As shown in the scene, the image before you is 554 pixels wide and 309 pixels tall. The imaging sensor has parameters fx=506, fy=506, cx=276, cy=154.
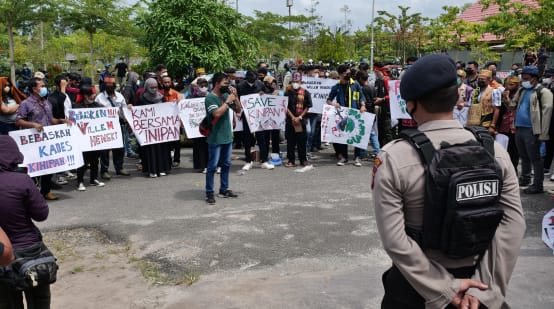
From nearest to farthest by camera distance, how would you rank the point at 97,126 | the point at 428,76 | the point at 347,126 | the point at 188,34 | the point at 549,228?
the point at 428,76
the point at 549,228
the point at 97,126
the point at 347,126
the point at 188,34

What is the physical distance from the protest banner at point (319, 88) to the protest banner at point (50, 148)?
5640 mm

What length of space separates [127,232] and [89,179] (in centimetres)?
352

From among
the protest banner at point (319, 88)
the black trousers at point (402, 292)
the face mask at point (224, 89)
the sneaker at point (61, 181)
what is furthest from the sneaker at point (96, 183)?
the black trousers at point (402, 292)

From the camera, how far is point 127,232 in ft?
21.0

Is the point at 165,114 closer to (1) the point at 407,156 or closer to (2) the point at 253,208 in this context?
(2) the point at 253,208

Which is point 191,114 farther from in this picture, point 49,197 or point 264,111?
point 49,197

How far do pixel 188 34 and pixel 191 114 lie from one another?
11.3ft

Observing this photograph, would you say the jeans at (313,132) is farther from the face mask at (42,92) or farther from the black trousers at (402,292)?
the black trousers at (402,292)

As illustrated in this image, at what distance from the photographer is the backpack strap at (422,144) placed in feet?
6.62

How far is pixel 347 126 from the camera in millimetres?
10531

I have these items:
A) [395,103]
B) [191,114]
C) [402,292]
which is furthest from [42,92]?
[402,292]

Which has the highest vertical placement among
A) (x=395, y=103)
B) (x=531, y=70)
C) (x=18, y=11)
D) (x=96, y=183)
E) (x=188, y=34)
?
(x=18, y=11)

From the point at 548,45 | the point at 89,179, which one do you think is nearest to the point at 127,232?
the point at 89,179

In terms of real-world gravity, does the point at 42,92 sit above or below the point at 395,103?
above
